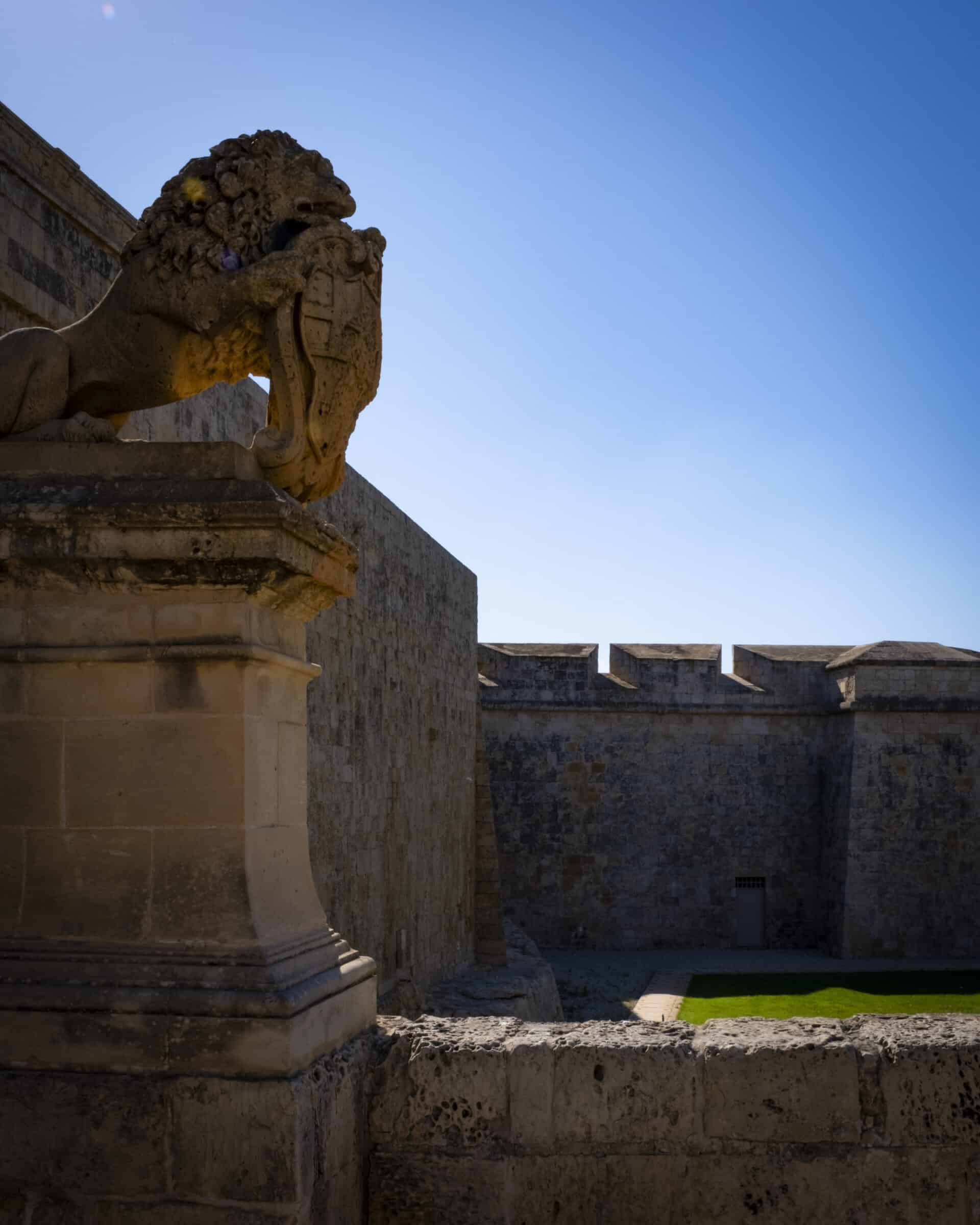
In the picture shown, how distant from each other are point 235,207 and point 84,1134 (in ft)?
6.66

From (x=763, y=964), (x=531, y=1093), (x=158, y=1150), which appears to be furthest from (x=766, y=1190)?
(x=763, y=964)

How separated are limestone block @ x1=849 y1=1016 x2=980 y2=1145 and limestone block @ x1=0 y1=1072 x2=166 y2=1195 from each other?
1.58 meters

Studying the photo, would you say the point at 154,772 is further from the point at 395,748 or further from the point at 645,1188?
the point at 395,748

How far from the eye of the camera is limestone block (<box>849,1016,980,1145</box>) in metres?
2.91

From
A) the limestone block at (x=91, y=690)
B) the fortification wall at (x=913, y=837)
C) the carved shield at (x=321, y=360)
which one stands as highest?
the carved shield at (x=321, y=360)

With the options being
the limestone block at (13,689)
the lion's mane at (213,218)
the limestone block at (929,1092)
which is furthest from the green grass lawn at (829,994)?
the lion's mane at (213,218)

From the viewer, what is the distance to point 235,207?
9.78ft

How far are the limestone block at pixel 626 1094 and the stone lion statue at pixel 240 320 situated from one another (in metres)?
1.46

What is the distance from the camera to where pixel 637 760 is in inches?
811

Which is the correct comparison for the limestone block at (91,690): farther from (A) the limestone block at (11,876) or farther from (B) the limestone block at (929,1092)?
(B) the limestone block at (929,1092)

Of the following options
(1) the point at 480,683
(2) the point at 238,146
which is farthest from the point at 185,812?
(1) the point at 480,683

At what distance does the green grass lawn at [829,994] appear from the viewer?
13.6 m

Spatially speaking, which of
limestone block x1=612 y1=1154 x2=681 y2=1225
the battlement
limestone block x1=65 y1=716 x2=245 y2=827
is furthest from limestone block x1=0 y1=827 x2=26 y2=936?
the battlement

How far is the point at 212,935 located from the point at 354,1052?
1.56ft
